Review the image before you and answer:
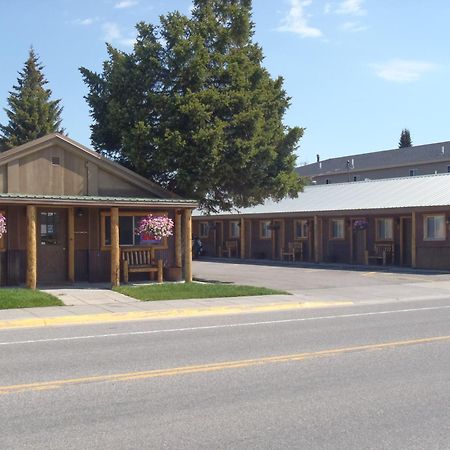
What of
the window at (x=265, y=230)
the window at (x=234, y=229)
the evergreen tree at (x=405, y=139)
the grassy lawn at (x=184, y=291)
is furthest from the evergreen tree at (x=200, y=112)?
the evergreen tree at (x=405, y=139)

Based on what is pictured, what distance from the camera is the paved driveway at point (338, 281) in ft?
63.8

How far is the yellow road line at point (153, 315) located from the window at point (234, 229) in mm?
21615

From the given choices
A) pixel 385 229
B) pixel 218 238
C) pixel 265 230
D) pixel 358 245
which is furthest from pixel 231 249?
pixel 385 229

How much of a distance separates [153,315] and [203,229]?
2699 centimetres

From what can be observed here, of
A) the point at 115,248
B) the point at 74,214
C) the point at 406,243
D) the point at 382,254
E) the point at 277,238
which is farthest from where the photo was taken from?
the point at 277,238

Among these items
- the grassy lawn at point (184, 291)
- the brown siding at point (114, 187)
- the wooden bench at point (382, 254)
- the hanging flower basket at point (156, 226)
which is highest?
the brown siding at point (114, 187)

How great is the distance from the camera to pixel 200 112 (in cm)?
2098

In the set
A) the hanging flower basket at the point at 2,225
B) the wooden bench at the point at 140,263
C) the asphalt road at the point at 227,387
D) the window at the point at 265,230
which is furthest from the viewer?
the window at the point at 265,230

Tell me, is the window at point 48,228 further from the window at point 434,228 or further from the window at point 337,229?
the window at point 337,229

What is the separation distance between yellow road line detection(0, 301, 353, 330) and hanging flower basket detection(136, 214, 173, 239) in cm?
529

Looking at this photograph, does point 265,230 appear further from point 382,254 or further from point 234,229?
point 382,254

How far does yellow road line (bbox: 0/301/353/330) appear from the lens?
1348 cm

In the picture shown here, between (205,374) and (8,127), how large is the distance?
138ft

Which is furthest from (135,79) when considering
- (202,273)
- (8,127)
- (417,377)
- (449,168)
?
(449,168)
